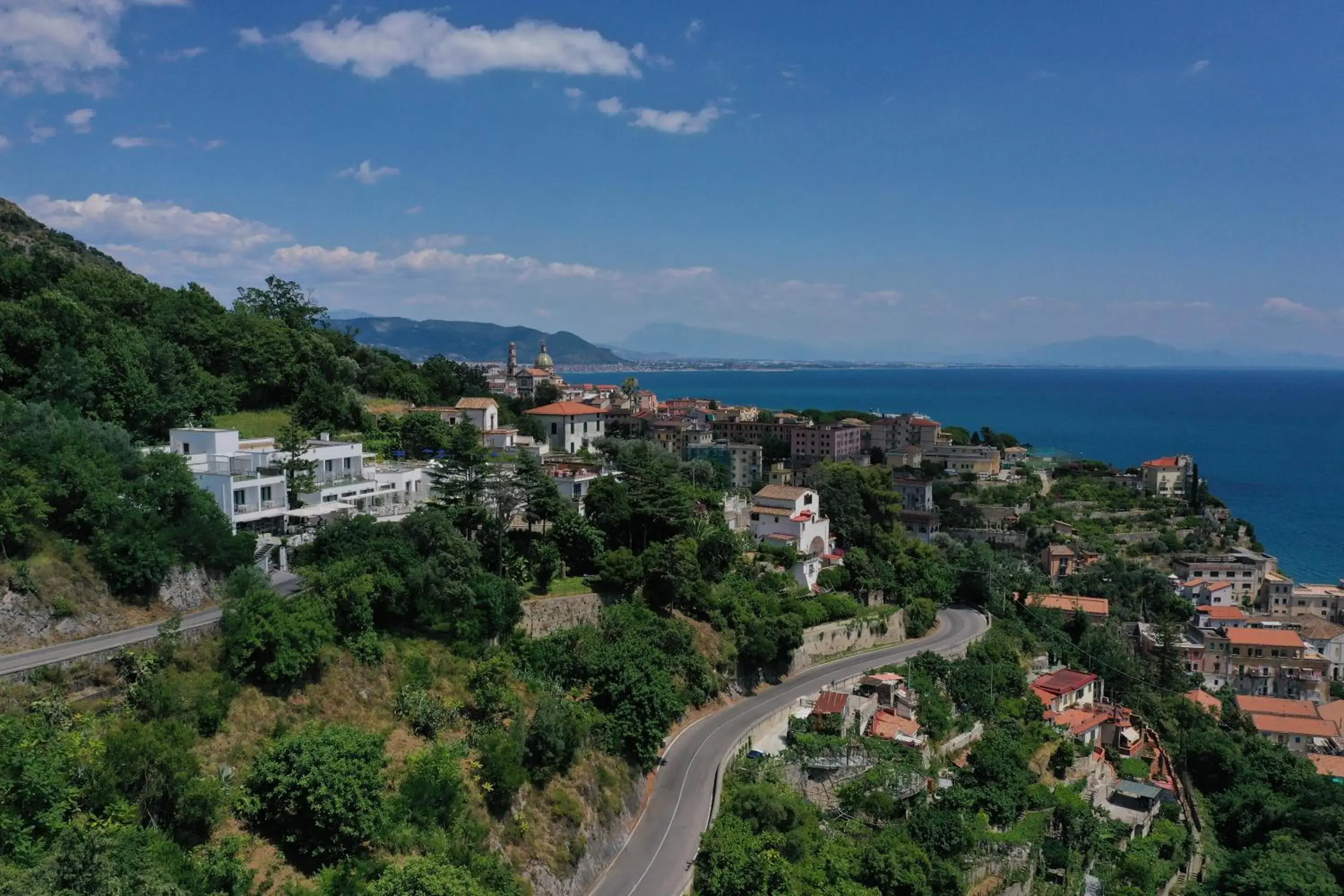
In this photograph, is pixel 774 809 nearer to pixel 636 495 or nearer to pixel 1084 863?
pixel 1084 863

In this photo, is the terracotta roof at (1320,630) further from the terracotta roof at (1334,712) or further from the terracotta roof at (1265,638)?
the terracotta roof at (1334,712)

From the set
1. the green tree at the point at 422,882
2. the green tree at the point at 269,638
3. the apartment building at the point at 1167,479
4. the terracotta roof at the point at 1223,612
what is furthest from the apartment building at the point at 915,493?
the green tree at the point at 422,882

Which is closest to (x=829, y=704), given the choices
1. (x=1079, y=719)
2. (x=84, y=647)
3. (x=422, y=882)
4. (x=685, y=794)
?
(x=685, y=794)

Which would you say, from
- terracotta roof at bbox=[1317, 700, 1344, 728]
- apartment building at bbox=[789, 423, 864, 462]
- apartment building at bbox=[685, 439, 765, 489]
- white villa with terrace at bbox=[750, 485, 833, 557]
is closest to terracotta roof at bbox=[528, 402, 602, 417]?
apartment building at bbox=[685, 439, 765, 489]

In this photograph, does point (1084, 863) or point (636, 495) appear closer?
point (1084, 863)

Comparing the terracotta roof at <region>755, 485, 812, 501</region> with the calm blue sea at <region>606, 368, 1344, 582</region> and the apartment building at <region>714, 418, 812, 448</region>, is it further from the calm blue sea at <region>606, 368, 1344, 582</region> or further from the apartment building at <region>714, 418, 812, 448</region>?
the calm blue sea at <region>606, 368, 1344, 582</region>

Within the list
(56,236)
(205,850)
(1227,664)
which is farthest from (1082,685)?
(56,236)
